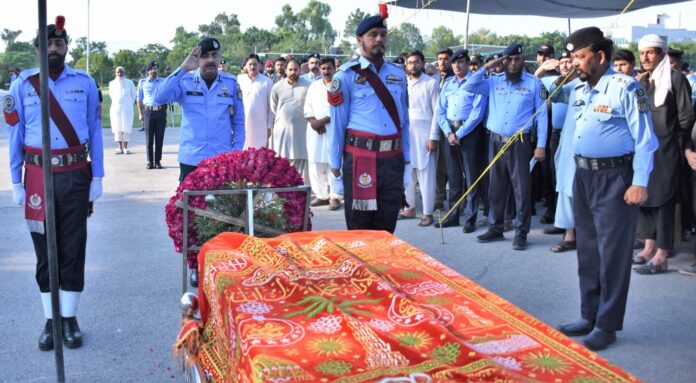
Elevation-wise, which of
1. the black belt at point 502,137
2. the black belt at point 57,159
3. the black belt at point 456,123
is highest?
the black belt at point 456,123

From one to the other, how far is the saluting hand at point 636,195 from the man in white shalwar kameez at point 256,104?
7207mm

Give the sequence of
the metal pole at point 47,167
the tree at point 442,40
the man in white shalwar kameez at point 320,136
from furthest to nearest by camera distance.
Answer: the tree at point 442,40 < the man in white shalwar kameez at point 320,136 < the metal pole at point 47,167

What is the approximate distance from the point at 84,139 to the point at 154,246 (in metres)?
2.99

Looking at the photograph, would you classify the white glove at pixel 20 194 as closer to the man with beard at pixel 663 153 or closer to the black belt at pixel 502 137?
the black belt at pixel 502 137

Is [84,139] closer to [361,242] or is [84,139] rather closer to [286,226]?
[286,226]

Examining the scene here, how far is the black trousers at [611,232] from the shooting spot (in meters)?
5.05

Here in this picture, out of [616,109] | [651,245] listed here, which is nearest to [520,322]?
[616,109]

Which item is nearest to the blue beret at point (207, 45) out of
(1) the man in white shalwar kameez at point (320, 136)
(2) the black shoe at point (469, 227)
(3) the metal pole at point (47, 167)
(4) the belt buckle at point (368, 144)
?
(4) the belt buckle at point (368, 144)

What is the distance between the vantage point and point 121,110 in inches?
646

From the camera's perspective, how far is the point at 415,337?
114 inches

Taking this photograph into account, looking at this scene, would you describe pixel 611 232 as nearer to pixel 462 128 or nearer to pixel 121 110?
pixel 462 128

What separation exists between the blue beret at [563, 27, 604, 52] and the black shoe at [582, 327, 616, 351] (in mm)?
1935

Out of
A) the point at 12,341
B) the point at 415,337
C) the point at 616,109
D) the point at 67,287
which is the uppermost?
the point at 616,109

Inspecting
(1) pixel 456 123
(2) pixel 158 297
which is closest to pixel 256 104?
(1) pixel 456 123
